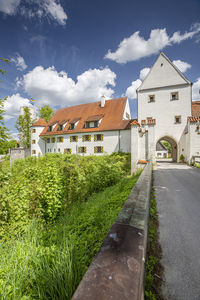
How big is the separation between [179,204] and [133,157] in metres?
12.2

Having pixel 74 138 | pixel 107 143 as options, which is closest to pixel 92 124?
pixel 74 138

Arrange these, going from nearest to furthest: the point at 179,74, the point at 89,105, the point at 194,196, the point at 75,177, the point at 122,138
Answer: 1. the point at 194,196
2. the point at 75,177
3. the point at 179,74
4. the point at 122,138
5. the point at 89,105

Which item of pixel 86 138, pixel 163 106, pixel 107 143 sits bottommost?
pixel 107 143

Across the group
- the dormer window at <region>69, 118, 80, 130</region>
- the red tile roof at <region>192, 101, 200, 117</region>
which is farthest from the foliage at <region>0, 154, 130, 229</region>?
the dormer window at <region>69, 118, 80, 130</region>

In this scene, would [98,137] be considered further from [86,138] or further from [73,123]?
[73,123]

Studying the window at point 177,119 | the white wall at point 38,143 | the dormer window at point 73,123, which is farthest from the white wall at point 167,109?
the white wall at point 38,143

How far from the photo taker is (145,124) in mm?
15930

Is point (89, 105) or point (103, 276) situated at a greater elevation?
point (89, 105)

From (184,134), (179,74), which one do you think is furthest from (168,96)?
(184,134)

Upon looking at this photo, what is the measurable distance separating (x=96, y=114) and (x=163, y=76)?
12.1 m

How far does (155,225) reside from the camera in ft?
9.57

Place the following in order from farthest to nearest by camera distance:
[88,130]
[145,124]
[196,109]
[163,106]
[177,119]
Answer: [88,130]
[196,109]
[163,106]
[177,119]
[145,124]

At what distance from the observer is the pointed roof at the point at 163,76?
17484 millimetres

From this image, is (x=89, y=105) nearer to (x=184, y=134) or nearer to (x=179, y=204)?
(x=184, y=134)
